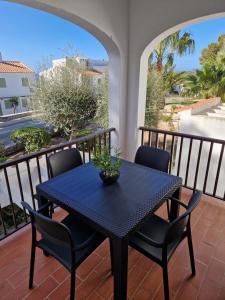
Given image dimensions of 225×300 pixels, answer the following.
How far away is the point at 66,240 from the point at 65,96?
7.41 m

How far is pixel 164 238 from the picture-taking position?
47.1 inches

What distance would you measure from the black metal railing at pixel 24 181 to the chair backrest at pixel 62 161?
170 millimetres

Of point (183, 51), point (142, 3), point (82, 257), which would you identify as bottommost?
point (82, 257)

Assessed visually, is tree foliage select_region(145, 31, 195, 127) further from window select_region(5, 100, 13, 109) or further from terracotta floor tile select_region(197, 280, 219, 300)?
window select_region(5, 100, 13, 109)

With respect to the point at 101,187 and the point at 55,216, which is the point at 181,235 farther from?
the point at 55,216

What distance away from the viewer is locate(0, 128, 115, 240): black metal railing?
2047 millimetres

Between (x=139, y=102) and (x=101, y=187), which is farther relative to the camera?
(x=139, y=102)

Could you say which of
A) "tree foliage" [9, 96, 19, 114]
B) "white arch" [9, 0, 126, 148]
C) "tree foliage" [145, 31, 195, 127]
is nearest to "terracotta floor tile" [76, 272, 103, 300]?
"white arch" [9, 0, 126, 148]

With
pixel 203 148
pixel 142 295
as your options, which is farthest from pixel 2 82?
pixel 142 295

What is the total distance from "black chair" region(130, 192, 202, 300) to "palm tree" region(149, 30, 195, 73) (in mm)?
8164

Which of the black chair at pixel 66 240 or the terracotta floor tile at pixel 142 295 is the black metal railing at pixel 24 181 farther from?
the terracotta floor tile at pixel 142 295

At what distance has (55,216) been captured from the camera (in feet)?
7.95

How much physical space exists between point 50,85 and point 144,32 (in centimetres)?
612

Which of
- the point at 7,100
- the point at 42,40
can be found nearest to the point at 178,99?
the point at 42,40
